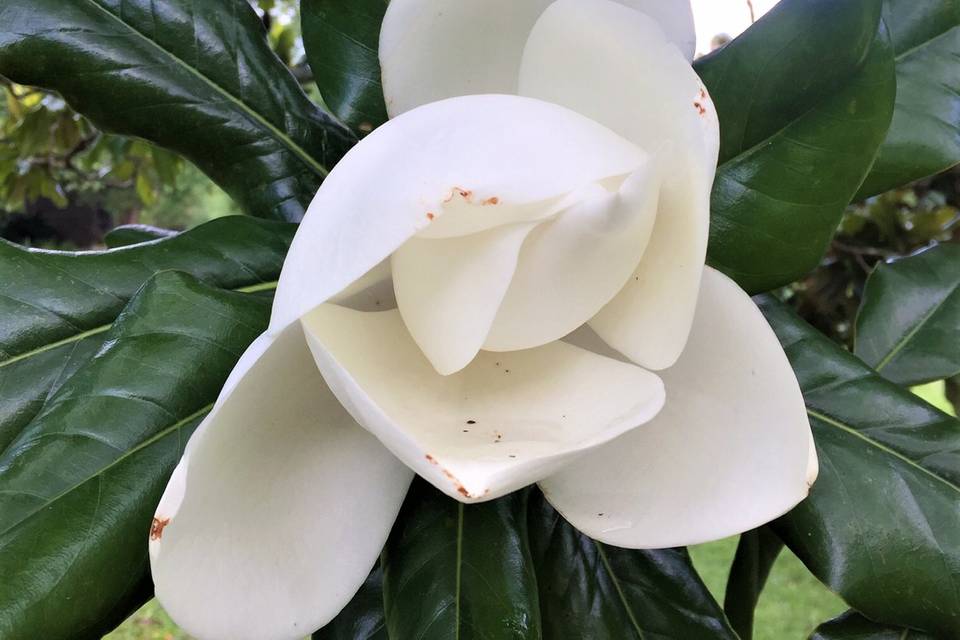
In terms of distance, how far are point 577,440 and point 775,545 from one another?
0.53 metres

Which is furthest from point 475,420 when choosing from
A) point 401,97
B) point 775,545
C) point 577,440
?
point 775,545

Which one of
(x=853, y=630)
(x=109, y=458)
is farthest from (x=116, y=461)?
(x=853, y=630)

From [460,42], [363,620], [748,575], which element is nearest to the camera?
[460,42]

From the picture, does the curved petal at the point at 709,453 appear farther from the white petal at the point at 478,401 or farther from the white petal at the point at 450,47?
the white petal at the point at 450,47

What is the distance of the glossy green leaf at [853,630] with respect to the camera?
0.73 meters

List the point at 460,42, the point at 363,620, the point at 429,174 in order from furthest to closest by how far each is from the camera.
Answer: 1. the point at 363,620
2. the point at 460,42
3. the point at 429,174

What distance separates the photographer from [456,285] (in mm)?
475

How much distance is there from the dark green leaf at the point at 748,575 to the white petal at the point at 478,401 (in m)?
0.45

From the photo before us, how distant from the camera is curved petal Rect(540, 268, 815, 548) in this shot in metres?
0.48

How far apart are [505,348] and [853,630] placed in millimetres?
467

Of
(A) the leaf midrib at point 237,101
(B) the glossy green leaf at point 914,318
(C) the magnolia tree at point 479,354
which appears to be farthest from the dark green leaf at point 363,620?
(B) the glossy green leaf at point 914,318

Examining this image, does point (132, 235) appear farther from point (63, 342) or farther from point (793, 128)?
point (793, 128)

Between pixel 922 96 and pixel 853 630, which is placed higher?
pixel 922 96

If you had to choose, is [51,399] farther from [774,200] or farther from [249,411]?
[774,200]
